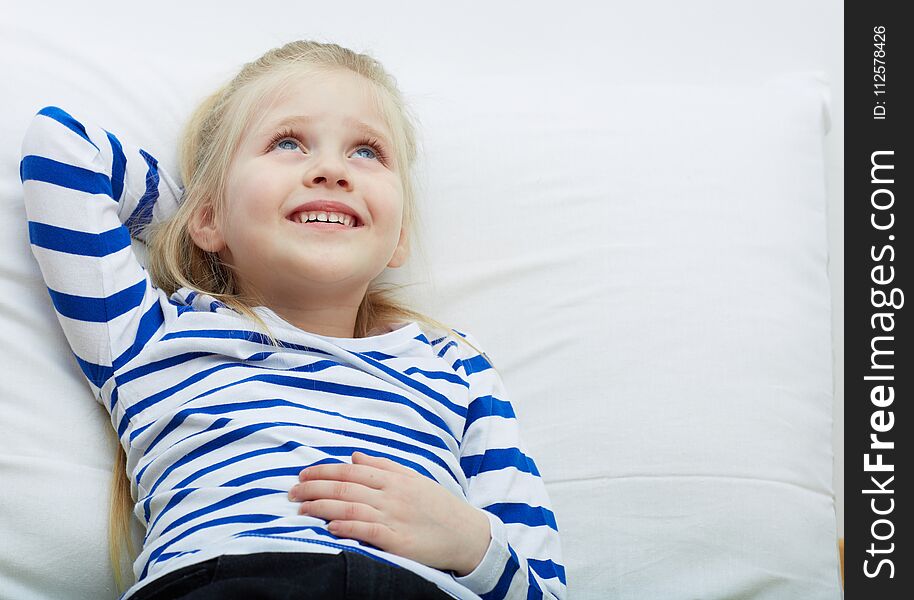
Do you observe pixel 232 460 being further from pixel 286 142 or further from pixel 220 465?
pixel 286 142

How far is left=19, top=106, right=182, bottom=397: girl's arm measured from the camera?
868mm

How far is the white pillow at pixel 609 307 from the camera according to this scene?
90cm

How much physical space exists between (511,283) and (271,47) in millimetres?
449

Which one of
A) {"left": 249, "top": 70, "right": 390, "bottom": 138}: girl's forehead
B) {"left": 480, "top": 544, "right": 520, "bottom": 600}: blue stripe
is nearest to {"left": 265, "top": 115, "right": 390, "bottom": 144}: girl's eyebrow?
{"left": 249, "top": 70, "right": 390, "bottom": 138}: girl's forehead

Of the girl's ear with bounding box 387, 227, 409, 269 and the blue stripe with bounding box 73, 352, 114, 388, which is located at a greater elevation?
the girl's ear with bounding box 387, 227, 409, 269

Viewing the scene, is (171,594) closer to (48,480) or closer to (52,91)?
(48,480)

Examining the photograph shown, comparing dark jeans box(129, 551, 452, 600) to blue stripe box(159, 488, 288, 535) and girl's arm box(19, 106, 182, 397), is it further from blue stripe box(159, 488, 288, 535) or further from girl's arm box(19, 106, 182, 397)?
girl's arm box(19, 106, 182, 397)

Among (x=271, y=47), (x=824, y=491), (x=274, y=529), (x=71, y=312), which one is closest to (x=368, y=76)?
(x=271, y=47)

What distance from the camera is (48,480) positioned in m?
0.85

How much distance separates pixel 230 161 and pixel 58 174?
171 mm

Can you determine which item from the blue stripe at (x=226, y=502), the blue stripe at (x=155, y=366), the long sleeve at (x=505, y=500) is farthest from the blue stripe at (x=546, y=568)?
the blue stripe at (x=155, y=366)

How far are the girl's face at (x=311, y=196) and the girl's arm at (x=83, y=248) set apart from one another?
0.36 ft

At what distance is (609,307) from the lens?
1.06m

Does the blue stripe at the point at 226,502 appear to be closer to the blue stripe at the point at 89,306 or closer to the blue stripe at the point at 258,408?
the blue stripe at the point at 258,408
